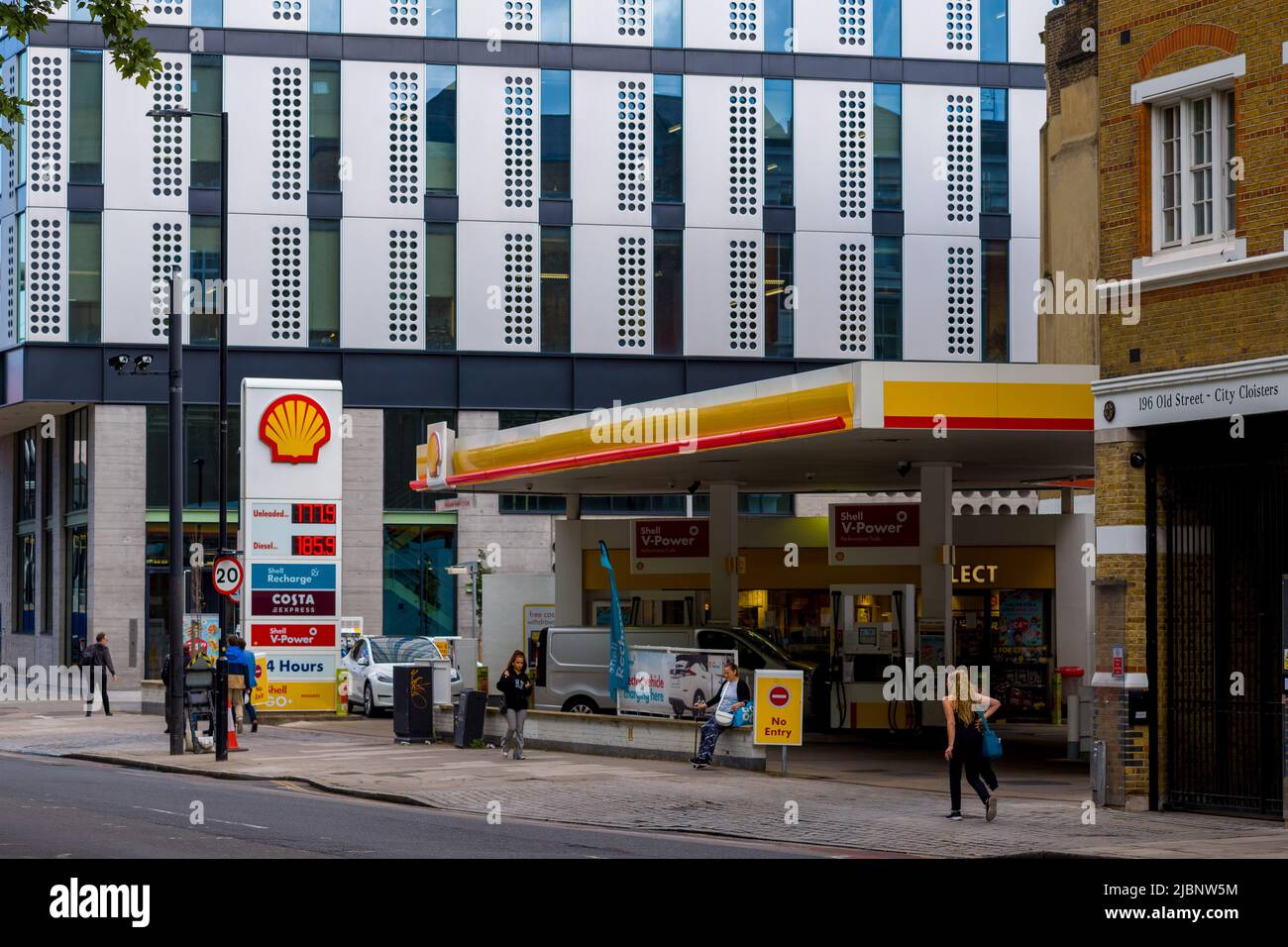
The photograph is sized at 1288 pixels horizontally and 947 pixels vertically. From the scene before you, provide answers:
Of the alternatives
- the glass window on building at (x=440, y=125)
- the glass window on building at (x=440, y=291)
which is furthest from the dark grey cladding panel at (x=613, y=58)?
the glass window on building at (x=440, y=291)

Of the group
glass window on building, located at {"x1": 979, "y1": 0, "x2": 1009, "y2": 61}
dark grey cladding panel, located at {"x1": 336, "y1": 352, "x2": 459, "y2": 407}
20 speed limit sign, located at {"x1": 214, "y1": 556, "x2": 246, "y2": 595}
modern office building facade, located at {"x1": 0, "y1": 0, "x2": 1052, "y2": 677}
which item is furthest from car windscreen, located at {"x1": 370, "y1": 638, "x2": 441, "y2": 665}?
glass window on building, located at {"x1": 979, "y1": 0, "x2": 1009, "y2": 61}

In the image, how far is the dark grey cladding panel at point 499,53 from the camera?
47.3 m

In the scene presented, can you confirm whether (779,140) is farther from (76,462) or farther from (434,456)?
(76,462)

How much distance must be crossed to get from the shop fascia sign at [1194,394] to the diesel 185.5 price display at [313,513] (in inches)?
696

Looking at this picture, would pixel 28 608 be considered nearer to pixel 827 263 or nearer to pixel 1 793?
pixel 827 263

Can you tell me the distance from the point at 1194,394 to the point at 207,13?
109ft

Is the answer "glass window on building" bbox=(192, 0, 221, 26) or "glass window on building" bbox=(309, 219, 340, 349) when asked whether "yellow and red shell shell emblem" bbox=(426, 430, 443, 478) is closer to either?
"glass window on building" bbox=(309, 219, 340, 349)

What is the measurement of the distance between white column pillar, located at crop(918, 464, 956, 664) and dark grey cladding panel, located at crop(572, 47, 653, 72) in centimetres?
2062

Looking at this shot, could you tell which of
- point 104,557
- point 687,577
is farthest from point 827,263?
point 104,557

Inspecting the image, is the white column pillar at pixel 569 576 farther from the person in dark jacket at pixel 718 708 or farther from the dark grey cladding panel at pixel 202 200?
the dark grey cladding panel at pixel 202 200

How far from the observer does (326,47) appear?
46750mm

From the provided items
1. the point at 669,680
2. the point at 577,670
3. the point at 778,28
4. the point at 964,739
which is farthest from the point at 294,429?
the point at 778,28

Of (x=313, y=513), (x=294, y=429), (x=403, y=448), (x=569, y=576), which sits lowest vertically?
(x=569, y=576)

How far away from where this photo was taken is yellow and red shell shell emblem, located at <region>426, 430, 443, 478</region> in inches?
1414
